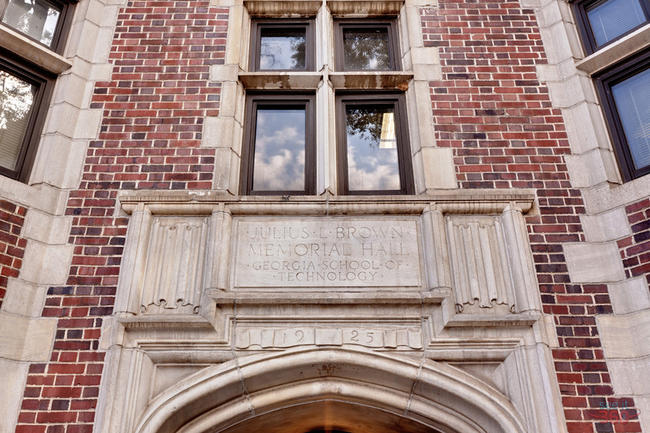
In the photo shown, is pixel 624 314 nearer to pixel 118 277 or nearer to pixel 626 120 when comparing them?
pixel 626 120

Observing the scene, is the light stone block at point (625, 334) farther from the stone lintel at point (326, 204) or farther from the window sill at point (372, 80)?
the window sill at point (372, 80)

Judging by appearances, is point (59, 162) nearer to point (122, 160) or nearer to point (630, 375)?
point (122, 160)

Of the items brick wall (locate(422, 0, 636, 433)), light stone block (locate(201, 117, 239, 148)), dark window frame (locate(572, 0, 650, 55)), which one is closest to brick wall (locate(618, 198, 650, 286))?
brick wall (locate(422, 0, 636, 433))

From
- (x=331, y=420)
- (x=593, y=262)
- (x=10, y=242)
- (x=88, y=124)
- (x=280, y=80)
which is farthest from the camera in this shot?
(x=280, y=80)

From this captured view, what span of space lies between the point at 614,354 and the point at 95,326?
12.4ft

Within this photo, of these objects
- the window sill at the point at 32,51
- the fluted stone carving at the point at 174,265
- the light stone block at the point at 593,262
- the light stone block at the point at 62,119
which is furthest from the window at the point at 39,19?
the light stone block at the point at 593,262

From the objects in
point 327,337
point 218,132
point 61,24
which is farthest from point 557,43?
point 61,24

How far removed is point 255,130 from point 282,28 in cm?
139

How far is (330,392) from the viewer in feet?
13.4

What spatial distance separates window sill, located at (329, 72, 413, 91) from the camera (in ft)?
18.0

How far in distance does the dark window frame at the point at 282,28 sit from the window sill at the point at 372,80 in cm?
34

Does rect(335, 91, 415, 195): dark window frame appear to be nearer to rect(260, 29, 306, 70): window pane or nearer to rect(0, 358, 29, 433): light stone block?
rect(260, 29, 306, 70): window pane

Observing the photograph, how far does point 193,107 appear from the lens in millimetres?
5230

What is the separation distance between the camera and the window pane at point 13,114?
190 inches
